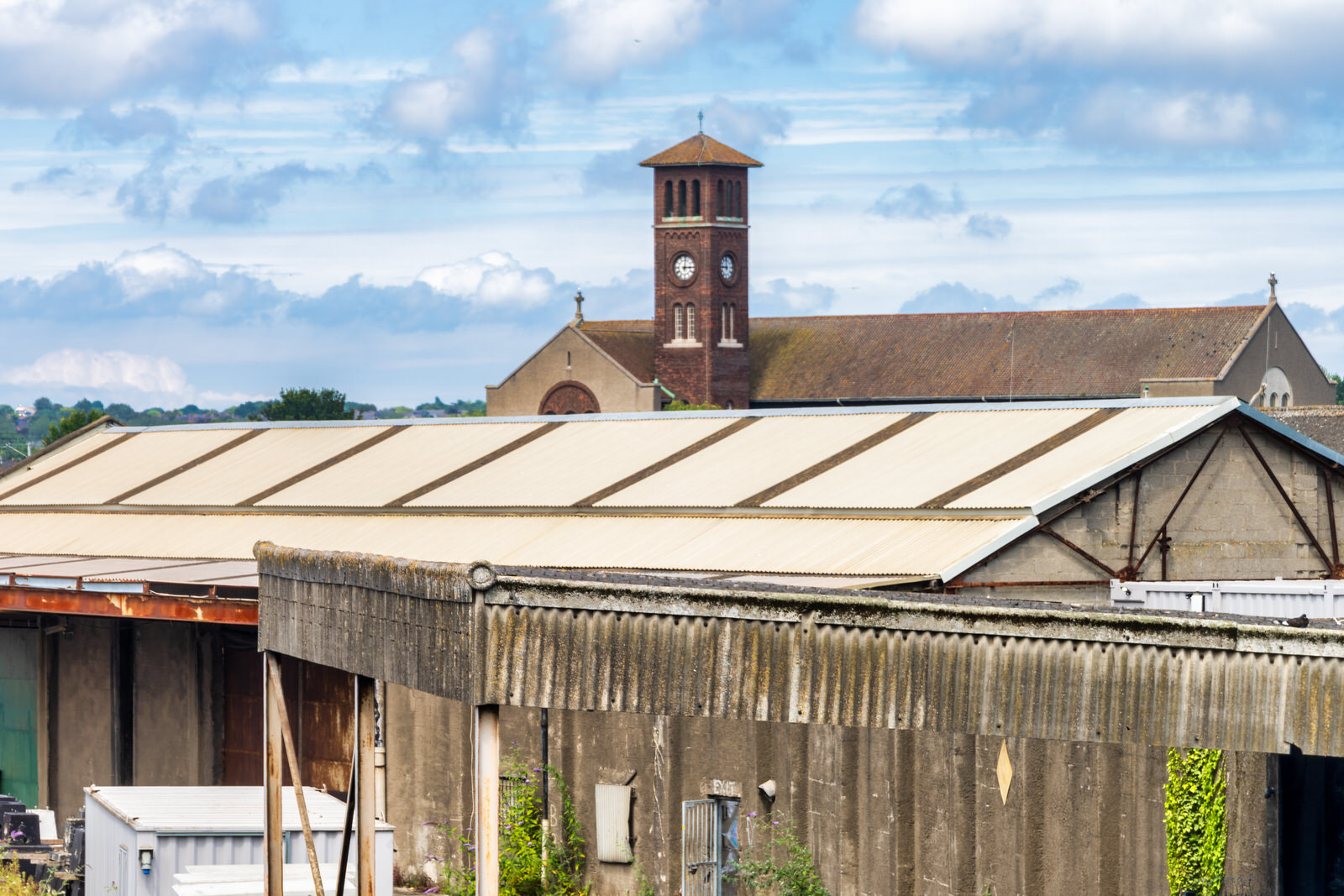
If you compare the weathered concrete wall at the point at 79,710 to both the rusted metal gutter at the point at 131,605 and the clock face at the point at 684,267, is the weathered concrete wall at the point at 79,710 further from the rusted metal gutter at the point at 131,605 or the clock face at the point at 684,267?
the clock face at the point at 684,267

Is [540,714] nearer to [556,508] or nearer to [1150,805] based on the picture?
[556,508]

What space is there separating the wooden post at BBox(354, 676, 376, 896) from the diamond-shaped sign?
6485 mm

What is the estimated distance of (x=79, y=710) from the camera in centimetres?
2748

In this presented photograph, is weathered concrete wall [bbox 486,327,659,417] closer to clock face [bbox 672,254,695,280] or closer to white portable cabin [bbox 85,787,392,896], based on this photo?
clock face [bbox 672,254,695,280]

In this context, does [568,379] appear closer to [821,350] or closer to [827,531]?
[821,350]

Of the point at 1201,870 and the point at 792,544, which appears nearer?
the point at 1201,870

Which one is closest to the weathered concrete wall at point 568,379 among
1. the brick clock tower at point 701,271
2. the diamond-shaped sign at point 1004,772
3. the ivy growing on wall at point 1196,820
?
the brick clock tower at point 701,271

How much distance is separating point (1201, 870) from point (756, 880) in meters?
4.70

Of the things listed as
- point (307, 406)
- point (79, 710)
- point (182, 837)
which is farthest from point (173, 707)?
point (307, 406)

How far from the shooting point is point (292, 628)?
12484 mm

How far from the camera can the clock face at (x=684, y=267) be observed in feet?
313

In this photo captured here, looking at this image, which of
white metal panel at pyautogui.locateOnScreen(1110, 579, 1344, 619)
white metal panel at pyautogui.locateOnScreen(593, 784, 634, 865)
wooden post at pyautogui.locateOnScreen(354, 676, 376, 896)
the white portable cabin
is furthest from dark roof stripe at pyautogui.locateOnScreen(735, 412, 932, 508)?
wooden post at pyautogui.locateOnScreen(354, 676, 376, 896)

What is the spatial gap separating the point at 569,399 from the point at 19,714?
62.7 metres

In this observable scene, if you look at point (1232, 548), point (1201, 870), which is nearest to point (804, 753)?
point (1201, 870)
